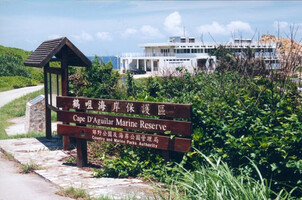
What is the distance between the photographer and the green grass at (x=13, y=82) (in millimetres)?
28770

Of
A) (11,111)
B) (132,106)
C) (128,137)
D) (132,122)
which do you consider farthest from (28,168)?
(11,111)

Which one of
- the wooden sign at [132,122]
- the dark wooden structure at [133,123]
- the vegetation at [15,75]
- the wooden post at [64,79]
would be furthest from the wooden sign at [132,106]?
the vegetation at [15,75]

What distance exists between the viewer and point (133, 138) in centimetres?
671

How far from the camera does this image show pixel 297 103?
19.4 ft

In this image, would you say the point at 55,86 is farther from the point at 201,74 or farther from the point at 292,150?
the point at 292,150

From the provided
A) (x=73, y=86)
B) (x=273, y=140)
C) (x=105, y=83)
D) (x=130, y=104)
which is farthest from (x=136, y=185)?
(x=73, y=86)

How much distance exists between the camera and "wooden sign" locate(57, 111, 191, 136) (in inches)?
242

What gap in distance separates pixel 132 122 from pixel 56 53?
9.76 ft

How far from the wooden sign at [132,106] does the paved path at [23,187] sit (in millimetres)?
1507

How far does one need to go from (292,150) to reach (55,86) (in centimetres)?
631

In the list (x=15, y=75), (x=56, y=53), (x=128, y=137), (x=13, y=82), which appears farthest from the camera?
(x=15, y=75)

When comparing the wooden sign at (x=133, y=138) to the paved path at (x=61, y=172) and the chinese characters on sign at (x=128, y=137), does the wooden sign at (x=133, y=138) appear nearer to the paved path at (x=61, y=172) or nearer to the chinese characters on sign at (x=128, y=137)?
the chinese characters on sign at (x=128, y=137)

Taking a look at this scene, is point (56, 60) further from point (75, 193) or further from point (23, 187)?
point (75, 193)

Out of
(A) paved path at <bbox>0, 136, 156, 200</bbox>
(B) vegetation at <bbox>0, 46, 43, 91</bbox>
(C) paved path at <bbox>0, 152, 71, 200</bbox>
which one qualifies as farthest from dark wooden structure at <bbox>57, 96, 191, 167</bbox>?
(B) vegetation at <bbox>0, 46, 43, 91</bbox>
